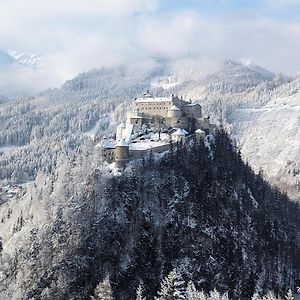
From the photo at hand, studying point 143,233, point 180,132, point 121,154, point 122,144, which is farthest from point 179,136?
point 143,233

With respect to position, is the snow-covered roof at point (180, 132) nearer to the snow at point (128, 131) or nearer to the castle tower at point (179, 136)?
the castle tower at point (179, 136)

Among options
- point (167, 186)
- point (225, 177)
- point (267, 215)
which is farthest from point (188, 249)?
point (267, 215)

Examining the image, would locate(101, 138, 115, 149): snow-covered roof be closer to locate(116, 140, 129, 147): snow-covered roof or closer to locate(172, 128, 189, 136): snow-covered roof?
locate(116, 140, 129, 147): snow-covered roof

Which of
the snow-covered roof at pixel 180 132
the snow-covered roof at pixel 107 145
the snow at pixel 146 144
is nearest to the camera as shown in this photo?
the snow at pixel 146 144

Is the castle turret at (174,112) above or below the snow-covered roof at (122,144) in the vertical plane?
above

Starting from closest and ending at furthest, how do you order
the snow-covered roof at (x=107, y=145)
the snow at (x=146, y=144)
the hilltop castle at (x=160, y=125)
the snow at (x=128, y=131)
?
the snow at (x=146, y=144) → the snow-covered roof at (x=107, y=145) → the hilltop castle at (x=160, y=125) → the snow at (x=128, y=131)

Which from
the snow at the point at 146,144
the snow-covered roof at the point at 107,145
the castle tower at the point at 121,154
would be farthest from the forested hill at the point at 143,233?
the snow at the point at 146,144
